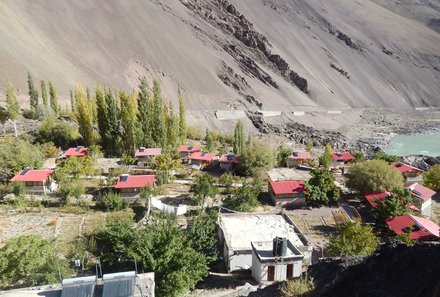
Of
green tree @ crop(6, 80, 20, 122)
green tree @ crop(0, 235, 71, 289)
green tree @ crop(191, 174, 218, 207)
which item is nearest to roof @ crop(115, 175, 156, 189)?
green tree @ crop(191, 174, 218, 207)

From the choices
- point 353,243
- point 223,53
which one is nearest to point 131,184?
point 353,243

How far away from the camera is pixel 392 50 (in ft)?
463

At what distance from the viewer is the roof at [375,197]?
88.9 ft

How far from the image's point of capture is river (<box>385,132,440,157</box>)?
69.8 meters

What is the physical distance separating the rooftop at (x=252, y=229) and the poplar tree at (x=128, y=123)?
69.1 ft

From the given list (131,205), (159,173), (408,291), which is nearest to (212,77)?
(159,173)

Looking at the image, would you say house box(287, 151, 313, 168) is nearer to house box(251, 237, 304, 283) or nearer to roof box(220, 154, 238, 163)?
roof box(220, 154, 238, 163)

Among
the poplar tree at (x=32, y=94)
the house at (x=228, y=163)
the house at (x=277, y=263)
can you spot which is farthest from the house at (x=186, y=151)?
the house at (x=277, y=263)

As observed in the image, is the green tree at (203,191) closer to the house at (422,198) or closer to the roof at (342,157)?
the house at (422,198)

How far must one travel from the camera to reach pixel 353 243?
19.0 metres

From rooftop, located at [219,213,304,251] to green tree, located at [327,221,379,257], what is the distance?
1845 millimetres

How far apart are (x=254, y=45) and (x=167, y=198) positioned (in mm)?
85406

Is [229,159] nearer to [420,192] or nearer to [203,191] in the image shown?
[203,191]

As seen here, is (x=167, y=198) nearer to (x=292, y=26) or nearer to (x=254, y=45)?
(x=254, y=45)
